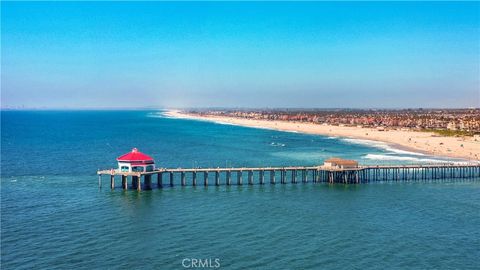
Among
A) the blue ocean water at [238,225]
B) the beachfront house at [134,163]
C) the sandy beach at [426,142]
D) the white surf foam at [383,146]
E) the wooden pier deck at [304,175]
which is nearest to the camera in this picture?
the blue ocean water at [238,225]

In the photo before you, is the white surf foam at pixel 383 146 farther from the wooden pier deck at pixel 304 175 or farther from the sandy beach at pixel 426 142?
the wooden pier deck at pixel 304 175

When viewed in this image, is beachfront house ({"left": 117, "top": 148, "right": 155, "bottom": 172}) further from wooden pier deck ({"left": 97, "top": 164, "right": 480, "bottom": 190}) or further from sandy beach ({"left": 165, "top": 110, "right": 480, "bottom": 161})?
sandy beach ({"left": 165, "top": 110, "right": 480, "bottom": 161})

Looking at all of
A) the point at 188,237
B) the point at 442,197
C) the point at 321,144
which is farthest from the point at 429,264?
the point at 321,144

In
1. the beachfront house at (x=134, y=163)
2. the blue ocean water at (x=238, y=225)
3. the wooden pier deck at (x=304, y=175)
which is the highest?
the beachfront house at (x=134, y=163)

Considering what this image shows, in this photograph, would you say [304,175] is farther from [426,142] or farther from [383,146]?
[426,142]

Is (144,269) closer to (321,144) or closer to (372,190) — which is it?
(372,190)

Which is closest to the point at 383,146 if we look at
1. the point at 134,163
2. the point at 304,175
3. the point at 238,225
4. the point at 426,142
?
the point at 426,142

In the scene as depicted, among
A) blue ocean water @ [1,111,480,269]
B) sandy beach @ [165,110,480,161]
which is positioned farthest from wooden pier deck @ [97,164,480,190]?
sandy beach @ [165,110,480,161]

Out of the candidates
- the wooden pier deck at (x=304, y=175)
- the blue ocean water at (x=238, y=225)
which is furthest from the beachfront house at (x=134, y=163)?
the blue ocean water at (x=238, y=225)
